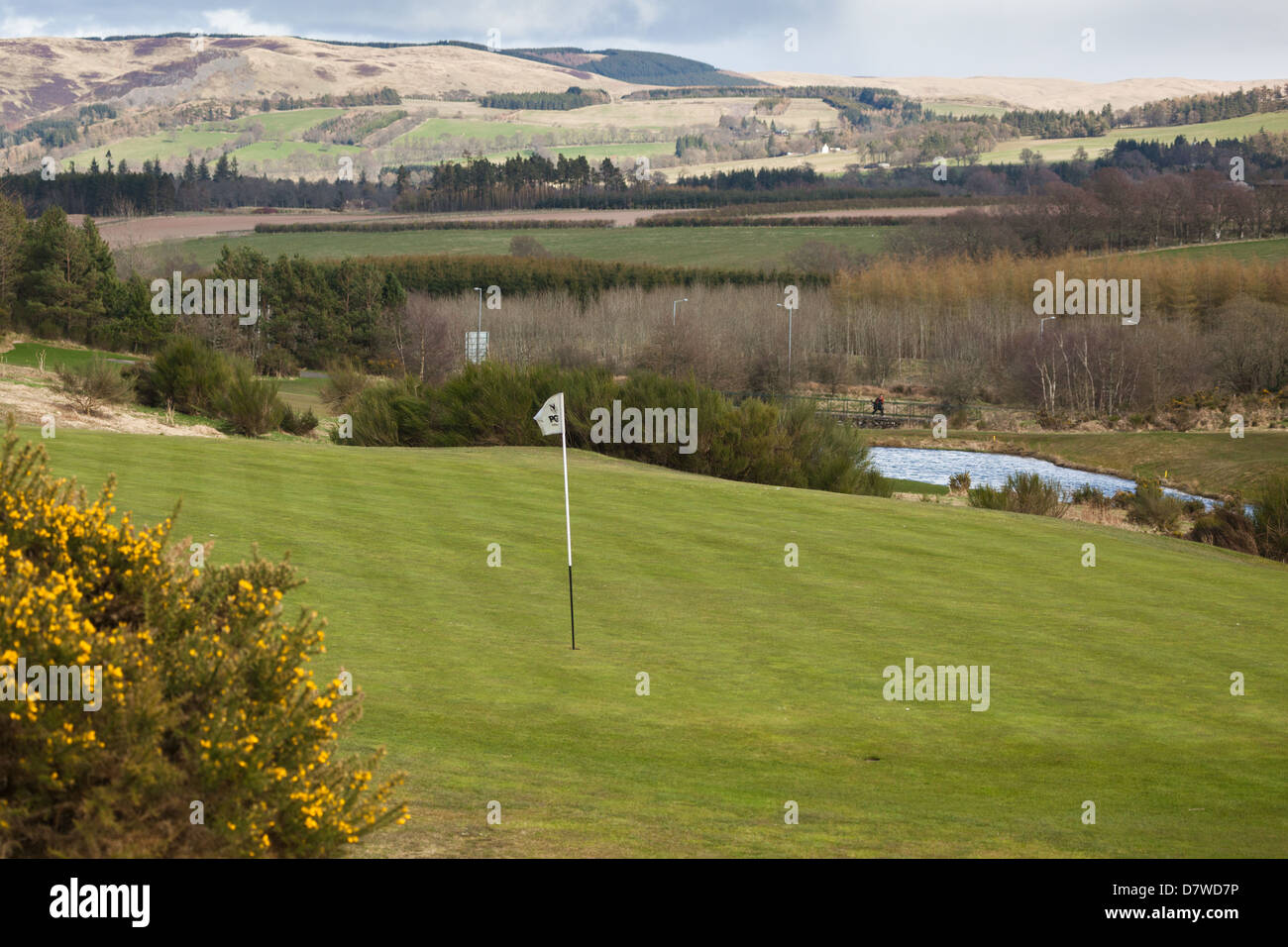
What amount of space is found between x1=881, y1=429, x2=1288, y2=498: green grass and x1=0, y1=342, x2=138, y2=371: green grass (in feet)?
157

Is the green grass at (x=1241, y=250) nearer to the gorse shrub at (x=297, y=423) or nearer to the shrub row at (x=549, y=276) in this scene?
the shrub row at (x=549, y=276)

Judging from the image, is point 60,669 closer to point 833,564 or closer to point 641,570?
point 641,570

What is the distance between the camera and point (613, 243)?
187000mm

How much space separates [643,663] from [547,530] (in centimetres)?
769

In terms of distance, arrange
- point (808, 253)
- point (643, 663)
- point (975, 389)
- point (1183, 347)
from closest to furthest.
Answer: point (643, 663), point (1183, 347), point (975, 389), point (808, 253)

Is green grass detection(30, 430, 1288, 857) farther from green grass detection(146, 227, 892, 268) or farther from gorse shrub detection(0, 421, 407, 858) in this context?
green grass detection(146, 227, 892, 268)

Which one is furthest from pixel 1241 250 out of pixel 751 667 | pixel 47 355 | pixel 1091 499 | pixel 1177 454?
pixel 751 667

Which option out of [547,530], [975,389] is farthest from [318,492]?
[975,389]

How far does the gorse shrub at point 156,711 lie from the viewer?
5.94 m

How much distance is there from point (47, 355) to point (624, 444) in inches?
1139

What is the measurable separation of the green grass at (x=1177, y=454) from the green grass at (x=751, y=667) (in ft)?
136

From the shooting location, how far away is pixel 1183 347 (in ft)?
311

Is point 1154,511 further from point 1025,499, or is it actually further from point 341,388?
→ point 341,388

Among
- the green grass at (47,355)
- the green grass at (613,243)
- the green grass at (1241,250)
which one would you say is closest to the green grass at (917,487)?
the green grass at (47,355)
